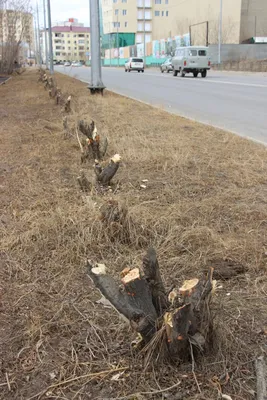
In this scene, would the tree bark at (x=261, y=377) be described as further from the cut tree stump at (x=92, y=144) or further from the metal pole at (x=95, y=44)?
the metal pole at (x=95, y=44)

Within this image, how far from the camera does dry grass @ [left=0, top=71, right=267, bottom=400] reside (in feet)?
7.13

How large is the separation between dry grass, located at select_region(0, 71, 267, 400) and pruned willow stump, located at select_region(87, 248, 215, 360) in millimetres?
122

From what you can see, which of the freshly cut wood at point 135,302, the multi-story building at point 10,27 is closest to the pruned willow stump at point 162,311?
the freshly cut wood at point 135,302

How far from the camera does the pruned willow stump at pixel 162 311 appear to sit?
2.10m

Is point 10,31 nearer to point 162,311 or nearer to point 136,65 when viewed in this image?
point 136,65

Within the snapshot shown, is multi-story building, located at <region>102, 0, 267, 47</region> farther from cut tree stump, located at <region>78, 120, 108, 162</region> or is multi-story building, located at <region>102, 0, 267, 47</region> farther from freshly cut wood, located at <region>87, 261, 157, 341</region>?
freshly cut wood, located at <region>87, 261, 157, 341</region>

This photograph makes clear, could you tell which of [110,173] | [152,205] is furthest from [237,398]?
[110,173]

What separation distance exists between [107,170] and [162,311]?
2.67 m

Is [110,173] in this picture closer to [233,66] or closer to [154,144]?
[154,144]

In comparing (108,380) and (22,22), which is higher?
(22,22)

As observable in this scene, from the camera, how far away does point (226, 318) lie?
2.61m

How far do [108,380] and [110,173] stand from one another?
9.53 feet

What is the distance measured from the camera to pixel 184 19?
82.0 meters

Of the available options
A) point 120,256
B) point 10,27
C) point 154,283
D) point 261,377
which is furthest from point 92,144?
point 10,27
